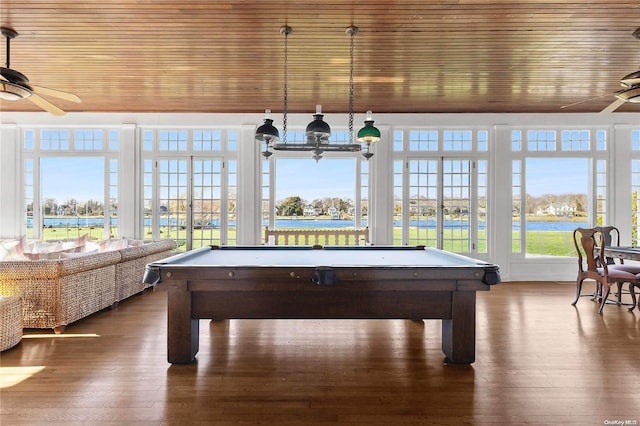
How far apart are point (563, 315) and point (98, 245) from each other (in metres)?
7.03

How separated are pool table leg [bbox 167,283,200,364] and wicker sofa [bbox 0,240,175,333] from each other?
5.59ft

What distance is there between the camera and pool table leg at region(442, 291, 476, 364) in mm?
2787

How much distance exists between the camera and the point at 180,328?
109 inches

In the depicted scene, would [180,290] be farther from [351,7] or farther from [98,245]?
[98,245]

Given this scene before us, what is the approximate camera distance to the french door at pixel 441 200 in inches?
265

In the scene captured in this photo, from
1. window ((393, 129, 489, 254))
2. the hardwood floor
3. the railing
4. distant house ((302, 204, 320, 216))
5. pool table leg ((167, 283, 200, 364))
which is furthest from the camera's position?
distant house ((302, 204, 320, 216))

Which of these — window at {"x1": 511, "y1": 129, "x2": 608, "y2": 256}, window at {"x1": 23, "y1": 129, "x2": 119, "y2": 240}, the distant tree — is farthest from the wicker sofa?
window at {"x1": 511, "y1": 129, "x2": 608, "y2": 256}

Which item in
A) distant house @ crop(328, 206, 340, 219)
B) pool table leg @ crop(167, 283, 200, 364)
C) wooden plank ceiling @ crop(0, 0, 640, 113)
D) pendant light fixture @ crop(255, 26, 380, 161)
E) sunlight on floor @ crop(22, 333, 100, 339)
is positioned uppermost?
wooden plank ceiling @ crop(0, 0, 640, 113)

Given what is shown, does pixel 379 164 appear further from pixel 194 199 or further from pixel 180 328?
pixel 180 328

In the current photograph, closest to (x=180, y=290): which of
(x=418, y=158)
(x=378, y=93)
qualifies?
(x=378, y=93)

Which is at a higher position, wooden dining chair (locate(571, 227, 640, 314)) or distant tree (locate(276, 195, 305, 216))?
distant tree (locate(276, 195, 305, 216))

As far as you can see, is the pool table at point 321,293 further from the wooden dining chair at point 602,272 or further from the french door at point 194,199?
the french door at point 194,199

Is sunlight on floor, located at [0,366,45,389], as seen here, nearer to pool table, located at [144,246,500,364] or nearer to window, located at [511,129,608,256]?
pool table, located at [144,246,500,364]

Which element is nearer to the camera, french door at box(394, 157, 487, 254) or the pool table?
the pool table
